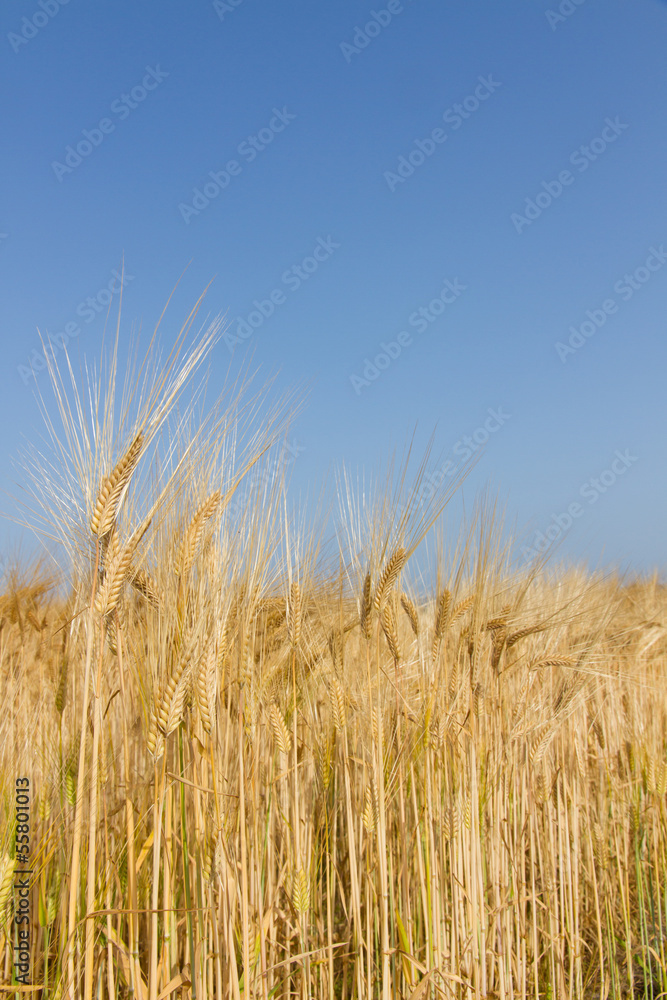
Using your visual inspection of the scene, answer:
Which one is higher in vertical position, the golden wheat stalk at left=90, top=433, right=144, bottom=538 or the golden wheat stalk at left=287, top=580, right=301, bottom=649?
the golden wheat stalk at left=90, top=433, right=144, bottom=538

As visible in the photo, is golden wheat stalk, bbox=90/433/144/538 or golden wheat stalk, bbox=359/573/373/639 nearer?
golden wheat stalk, bbox=90/433/144/538

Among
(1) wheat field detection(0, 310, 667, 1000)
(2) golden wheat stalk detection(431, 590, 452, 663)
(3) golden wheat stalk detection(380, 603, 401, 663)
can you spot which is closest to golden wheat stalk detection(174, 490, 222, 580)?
(1) wheat field detection(0, 310, 667, 1000)

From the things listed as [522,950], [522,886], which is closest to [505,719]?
[522,886]

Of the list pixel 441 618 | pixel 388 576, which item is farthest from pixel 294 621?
pixel 441 618

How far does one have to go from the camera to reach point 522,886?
2.47 meters

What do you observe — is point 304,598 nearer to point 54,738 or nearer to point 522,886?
point 54,738

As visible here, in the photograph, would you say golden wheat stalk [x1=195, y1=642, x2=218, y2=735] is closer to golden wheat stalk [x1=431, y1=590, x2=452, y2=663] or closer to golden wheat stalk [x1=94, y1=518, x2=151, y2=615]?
golden wheat stalk [x1=94, y1=518, x2=151, y2=615]

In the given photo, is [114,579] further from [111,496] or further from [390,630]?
[390,630]

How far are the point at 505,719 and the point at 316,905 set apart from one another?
3.56ft

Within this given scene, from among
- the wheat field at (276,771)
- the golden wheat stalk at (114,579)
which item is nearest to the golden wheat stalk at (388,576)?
the wheat field at (276,771)

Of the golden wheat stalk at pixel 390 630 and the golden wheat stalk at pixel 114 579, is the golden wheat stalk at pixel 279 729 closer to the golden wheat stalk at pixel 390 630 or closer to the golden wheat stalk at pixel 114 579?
the golden wheat stalk at pixel 390 630

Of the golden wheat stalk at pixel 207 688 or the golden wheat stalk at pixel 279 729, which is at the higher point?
the golden wheat stalk at pixel 207 688

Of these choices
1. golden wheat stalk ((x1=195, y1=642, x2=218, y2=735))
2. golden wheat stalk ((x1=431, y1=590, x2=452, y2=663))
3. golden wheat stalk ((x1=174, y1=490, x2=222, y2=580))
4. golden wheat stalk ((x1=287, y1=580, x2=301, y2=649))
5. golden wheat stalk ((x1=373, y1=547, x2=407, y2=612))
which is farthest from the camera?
golden wheat stalk ((x1=431, y1=590, x2=452, y2=663))

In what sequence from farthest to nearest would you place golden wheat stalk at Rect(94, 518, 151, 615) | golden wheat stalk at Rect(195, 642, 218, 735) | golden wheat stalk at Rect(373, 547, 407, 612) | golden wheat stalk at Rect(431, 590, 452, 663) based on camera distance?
A: golden wheat stalk at Rect(431, 590, 452, 663)
golden wheat stalk at Rect(373, 547, 407, 612)
golden wheat stalk at Rect(195, 642, 218, 735)
golden wheat stalk at Rect(94, 518, 151, 615)
